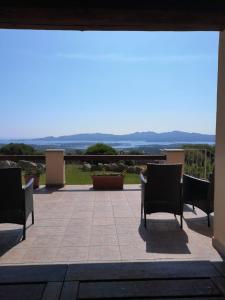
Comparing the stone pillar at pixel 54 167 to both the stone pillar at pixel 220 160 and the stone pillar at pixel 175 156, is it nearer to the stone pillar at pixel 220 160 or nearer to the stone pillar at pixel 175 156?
the stone pillar at pixel 175 156

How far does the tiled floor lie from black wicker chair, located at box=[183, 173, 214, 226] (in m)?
0.27

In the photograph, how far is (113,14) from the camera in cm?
277

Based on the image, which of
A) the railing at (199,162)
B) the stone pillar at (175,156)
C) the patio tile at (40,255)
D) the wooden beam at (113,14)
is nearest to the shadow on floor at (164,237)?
the patio tile at (40,255)

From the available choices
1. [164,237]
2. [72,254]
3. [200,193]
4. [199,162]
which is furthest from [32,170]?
[72,254]

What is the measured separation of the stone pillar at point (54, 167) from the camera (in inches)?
309

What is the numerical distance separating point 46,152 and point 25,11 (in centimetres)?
542

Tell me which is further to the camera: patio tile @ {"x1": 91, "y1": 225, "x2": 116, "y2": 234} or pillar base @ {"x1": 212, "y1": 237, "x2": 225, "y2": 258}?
patio tile @ {"x1": 91, "y1": 225, "x2": 116, "y2": 234}

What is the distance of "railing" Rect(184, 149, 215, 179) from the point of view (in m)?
7.19

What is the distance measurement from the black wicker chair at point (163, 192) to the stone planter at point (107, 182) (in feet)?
10.2

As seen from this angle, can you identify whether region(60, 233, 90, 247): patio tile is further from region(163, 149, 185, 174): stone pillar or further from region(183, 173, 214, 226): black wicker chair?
region(163, 149, 185, 174): stone pillar

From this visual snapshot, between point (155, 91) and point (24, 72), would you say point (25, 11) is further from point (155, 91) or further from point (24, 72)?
point (155, 91)

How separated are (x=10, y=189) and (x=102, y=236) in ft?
4.08

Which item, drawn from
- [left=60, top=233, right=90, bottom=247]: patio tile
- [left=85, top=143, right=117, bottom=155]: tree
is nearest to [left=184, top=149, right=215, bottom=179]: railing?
[left=85, top=143, right=117, bottom=155]: tree

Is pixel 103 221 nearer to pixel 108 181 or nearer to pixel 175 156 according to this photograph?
pixel 108 181
